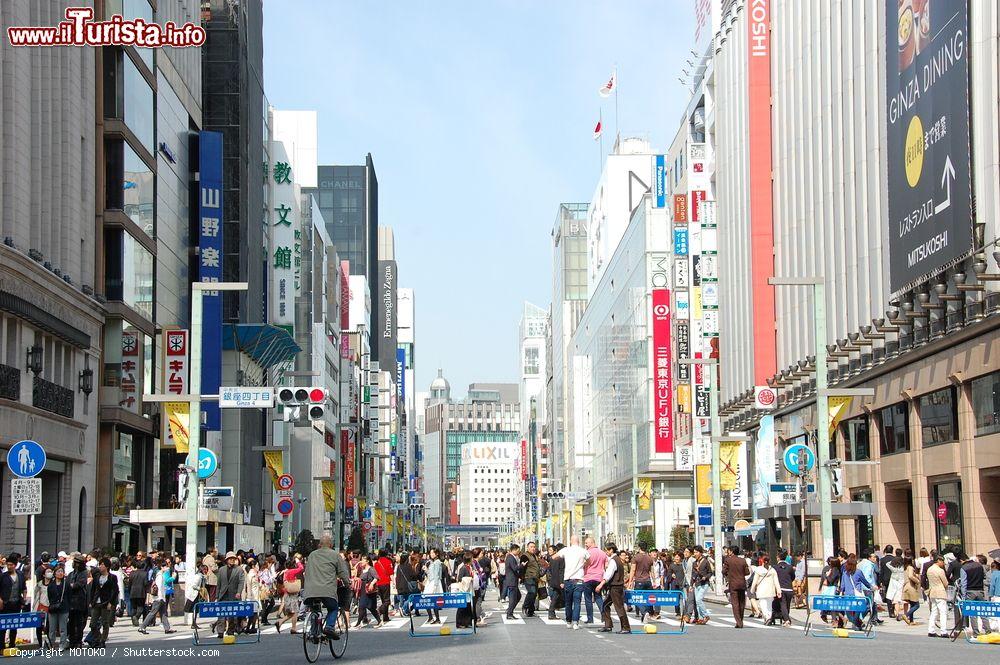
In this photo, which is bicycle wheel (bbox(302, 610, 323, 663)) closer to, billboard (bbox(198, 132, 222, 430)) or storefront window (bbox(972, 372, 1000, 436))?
storefront window (bbox(972, 372, 1000, 436))

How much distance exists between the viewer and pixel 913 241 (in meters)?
39.4

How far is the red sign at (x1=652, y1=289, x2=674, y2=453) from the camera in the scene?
81.3 meters

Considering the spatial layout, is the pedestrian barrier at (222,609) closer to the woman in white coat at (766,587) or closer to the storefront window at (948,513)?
the woman in white coat at (766,587)

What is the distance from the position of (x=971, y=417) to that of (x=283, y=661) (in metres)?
24.2

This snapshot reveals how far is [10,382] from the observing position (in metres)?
36.5

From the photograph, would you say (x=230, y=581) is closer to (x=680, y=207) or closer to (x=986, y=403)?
(x=986, y=403)

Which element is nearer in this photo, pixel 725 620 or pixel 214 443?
pixel 725 620

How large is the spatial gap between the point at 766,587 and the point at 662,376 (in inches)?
2083

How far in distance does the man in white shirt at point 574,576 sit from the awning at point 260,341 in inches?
1586

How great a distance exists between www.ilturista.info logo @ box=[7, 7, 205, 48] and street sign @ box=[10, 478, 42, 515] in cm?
1374

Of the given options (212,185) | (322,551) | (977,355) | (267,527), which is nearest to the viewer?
(322,551)

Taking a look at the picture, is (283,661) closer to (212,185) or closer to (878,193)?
(878,193)

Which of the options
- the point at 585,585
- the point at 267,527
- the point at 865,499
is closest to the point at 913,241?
the point at 865,499

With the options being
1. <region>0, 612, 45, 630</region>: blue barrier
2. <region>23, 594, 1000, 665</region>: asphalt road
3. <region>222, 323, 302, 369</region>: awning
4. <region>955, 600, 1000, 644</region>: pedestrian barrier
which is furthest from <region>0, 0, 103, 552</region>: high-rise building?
<region>955, 600, 1000, 644</region>: pedestrian barrier
